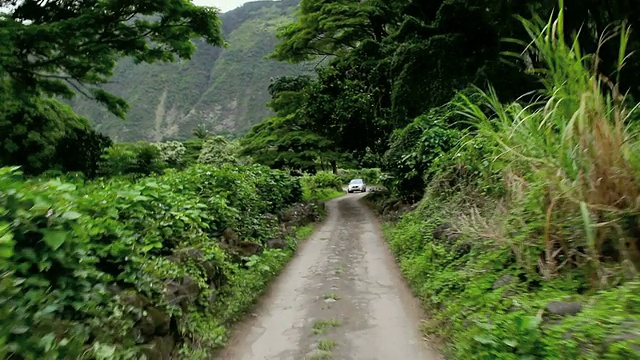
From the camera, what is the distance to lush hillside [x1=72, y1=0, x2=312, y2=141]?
87062mm

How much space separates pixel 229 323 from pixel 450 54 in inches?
342

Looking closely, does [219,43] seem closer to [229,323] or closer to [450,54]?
[450,54]

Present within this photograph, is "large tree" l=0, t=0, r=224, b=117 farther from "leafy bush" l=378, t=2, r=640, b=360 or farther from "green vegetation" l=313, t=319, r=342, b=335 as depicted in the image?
"leafy bush" l=378, t=2, r=640, b=360

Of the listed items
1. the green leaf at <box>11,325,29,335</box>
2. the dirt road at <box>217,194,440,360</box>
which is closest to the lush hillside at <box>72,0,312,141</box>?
the dirt road at <box>217,194,440,360</box>

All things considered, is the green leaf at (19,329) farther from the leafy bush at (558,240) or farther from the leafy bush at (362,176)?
the leafy bush at (362,176)

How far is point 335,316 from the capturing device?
509 centimetres

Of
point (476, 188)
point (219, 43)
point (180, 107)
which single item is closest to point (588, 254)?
point (476, 188)

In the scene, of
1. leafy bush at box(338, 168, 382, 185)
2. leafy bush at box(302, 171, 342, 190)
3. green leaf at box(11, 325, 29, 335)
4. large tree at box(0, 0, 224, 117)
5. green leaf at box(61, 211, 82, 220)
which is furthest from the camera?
leafy bush at box(338, 168, 382, 185)

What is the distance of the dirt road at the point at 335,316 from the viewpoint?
4.16 metres

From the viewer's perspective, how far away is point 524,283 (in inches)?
149

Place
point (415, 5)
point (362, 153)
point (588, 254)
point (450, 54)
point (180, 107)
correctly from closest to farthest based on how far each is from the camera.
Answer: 1. point (588, 254)
2. point (450, 54)
3. point (415, 5)
4. point (362, 153)
5. point (180, 107)

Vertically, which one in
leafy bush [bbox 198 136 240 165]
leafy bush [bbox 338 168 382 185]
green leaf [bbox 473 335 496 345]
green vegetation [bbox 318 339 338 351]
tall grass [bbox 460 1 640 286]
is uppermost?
tall grass [bbox 460 1 640 286]

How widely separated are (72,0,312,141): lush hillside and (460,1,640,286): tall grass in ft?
255

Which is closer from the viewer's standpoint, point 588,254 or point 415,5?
point 588,254
